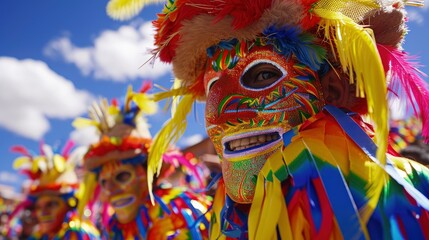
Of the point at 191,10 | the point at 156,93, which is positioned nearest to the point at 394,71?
the point at 191,10

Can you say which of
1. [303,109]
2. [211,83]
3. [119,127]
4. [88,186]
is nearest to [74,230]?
[88,186]

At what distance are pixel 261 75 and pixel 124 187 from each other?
2090mm

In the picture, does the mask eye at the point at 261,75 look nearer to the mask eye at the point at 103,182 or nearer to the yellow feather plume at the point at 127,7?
the yellow feather plume at the point at 127,7

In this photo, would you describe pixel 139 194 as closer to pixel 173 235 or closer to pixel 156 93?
pixel 173 235

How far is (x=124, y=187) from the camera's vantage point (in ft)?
11.6

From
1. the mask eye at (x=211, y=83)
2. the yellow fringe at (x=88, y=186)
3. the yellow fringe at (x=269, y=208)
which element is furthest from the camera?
the yellow fringe at (x=88, y=186)

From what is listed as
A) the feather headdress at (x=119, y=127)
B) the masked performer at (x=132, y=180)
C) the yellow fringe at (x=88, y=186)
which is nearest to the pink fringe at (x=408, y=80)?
the masked performer at (x=132, y=180)

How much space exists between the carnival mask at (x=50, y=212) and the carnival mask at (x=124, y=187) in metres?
1.33

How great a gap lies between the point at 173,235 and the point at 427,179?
198 cm

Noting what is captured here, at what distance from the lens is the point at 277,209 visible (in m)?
1.46

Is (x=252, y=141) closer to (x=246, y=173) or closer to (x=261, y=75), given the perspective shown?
(x=246, y=173)

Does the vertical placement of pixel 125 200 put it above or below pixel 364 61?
below

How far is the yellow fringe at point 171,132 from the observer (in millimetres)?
2293

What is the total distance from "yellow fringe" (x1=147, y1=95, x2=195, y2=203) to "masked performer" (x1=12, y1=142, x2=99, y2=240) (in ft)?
8.27
